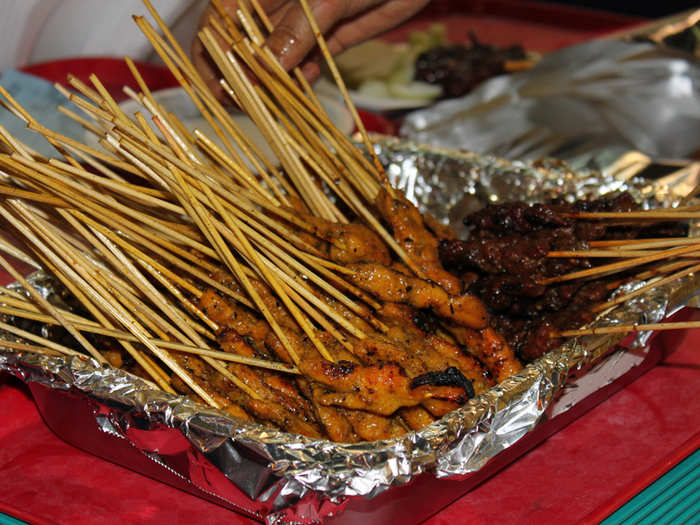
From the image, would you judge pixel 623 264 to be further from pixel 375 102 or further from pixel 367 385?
pixel 375 102

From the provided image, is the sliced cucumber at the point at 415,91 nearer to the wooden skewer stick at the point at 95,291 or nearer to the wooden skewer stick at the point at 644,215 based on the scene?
the wooden skewer stick at the point at 644,215

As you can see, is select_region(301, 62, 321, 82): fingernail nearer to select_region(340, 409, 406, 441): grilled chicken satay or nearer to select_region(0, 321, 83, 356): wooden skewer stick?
select_region(0, 321, 83, 356): wooden skewer stick

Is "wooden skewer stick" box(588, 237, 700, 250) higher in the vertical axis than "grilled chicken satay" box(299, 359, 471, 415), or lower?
lower

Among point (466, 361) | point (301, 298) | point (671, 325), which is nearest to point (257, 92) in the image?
point (301, 298)

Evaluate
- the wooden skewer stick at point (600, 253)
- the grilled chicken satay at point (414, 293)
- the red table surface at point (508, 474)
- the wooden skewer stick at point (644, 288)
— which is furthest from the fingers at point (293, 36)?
the red table surface at point (508, 474)

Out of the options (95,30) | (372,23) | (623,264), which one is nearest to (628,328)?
(623,264)

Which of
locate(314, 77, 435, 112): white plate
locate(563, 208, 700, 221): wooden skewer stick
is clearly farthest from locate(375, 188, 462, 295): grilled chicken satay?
locate(314, 77, 435, 112): white plate

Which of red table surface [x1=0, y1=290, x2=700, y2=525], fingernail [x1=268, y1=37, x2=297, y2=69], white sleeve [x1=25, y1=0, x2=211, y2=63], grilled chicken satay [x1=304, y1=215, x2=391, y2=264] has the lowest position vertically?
red table surface [x1=0, y1=290, x2=700, y2=525]

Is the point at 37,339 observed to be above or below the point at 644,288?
above
